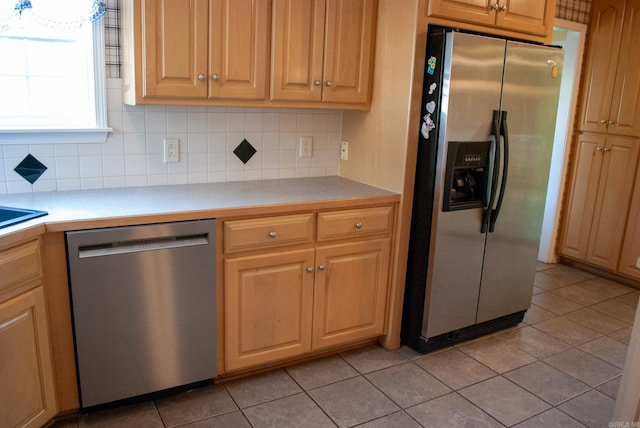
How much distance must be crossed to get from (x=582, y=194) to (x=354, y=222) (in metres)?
2.58

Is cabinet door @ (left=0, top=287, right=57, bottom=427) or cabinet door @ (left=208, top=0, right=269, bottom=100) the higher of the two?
cabinet door @ (left=208, top=0, right=269, bottom=100)

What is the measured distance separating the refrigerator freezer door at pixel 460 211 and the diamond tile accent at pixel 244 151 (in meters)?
1.00

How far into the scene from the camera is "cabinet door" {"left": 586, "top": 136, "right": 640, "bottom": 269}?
387cm

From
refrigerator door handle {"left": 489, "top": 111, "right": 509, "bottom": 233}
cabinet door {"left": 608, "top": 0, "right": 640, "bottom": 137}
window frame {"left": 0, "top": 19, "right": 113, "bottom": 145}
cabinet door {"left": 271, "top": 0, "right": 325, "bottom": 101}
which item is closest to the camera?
window frame {"left": 0, "top": 19, "right": 113, "bottom": 145}

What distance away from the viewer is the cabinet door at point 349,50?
265cm

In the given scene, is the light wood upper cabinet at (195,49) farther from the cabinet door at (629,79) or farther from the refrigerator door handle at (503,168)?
the cabinet door at (629,79)

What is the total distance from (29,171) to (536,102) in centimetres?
263

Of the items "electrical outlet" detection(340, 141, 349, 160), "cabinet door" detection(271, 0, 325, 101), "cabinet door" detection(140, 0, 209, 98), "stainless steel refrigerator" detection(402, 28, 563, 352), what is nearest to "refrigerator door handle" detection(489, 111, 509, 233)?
"stainless steel refrigerator" detection(402, 28, 563, 352)

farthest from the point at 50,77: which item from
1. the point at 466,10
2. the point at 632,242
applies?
the point at 632,242

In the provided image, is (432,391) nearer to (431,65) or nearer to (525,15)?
(431,65)

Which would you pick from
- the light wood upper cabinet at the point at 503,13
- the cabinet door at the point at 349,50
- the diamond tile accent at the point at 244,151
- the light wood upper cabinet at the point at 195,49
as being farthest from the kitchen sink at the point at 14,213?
the light wood upper cabinet at the point at 503,13

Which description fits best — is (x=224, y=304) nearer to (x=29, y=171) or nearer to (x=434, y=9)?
(x=29, y=171)

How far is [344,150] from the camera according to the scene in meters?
3.13

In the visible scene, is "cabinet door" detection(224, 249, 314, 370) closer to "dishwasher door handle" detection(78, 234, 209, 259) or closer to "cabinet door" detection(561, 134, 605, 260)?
"dishwasher door handle" detection(78, 234, 209, 259)
